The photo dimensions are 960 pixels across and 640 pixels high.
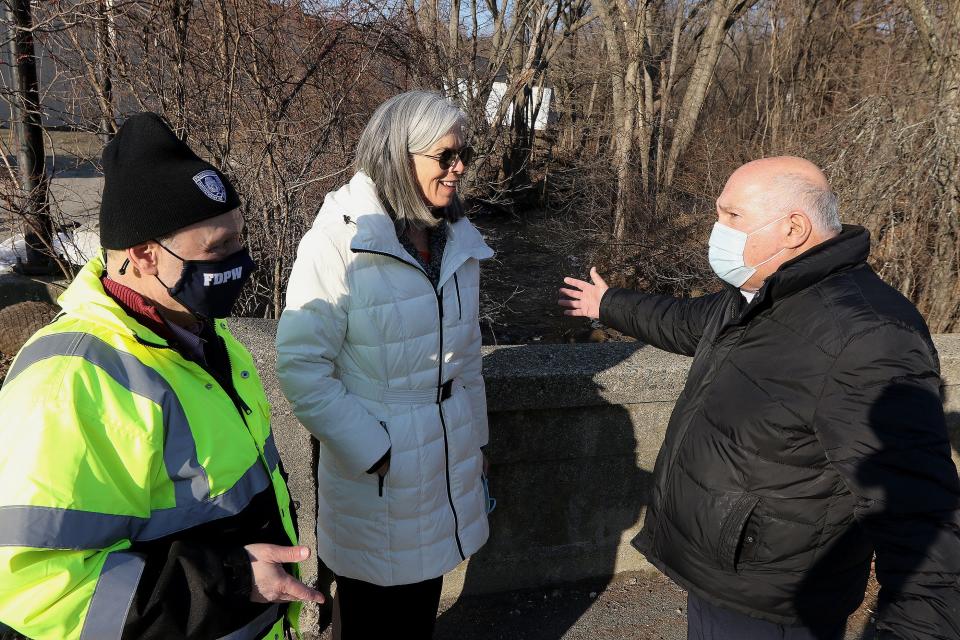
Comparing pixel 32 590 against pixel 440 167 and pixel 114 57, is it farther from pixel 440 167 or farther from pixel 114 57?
pixel 114 57

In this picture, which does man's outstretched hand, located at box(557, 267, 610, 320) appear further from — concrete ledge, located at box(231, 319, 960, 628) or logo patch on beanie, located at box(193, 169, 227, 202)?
logo patch on beanie, located at box(193, 169, 227, 202)

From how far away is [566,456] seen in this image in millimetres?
3279

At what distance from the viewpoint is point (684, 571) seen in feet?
7.16

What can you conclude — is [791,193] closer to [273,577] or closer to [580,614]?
[273,577]

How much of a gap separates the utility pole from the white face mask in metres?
3.92

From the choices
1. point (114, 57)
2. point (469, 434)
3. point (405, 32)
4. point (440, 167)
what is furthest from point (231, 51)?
point (469, 434)

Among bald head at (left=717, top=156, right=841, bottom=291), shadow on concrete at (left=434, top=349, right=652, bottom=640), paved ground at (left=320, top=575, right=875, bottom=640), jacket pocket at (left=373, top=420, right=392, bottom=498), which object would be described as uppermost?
bald head at (left=717, top=156, right=841, bottom=291)

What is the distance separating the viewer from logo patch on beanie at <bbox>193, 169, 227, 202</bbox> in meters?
1.54

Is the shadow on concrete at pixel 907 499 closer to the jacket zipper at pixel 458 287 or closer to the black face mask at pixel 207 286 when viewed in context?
the jacket zipper at pixel 458 287

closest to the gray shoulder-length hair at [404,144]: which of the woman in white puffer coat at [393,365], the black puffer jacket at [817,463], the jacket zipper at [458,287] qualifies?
the woman in white puffer coat at [393,365]

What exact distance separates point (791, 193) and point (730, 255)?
26 centimetres

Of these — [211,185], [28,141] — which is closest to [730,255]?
[211,185]

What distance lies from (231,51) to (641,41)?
3673 millimetres

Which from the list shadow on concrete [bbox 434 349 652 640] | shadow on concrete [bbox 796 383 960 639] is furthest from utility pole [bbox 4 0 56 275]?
shadow on concrete [bbox 796 383 960 639]
